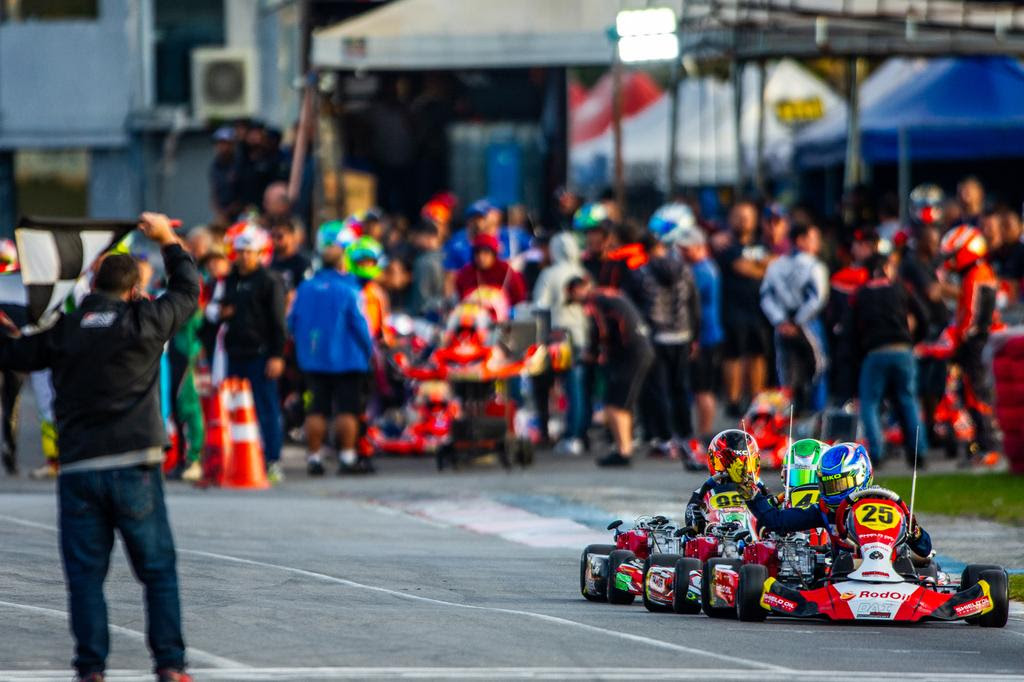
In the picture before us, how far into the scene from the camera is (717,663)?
9.13m

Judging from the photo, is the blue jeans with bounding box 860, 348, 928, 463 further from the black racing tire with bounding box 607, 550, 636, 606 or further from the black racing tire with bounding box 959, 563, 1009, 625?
the black racing tire with bounding box 959, 563, 1009, 625

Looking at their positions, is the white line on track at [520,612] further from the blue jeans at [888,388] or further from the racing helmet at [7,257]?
the blue jeans at [888,388]

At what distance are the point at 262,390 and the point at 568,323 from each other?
3523 millimetres

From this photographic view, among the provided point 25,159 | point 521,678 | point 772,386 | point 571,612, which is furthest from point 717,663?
point 25,159

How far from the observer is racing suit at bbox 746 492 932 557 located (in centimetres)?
1059

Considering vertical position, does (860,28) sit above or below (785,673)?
above

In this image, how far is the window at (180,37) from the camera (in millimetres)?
31219

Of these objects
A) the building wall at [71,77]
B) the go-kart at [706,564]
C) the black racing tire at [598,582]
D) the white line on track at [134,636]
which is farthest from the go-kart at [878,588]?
the building wall at [71,77]

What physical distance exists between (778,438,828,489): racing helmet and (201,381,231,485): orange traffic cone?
7.45 meters

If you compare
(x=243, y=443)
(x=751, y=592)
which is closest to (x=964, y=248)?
(x=243, y=443)

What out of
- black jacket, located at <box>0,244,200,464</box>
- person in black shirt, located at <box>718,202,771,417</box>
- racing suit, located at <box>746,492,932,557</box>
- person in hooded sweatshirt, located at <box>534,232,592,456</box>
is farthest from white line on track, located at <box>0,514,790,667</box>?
person in black shirt, located at <box>718,202,771,417</box>

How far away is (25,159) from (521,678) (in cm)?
2442

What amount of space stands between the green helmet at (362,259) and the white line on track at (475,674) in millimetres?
11130

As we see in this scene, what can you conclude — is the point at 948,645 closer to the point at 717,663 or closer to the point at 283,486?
the point at 717,663
